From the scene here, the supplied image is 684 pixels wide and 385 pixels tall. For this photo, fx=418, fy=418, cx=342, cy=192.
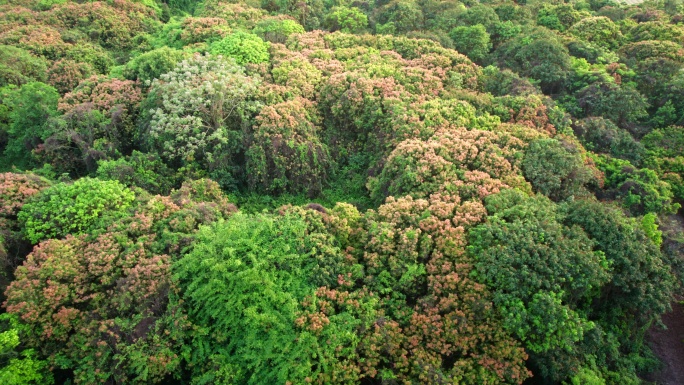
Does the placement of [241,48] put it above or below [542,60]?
below

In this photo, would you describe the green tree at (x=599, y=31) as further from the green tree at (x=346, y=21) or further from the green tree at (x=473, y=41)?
the green tree at (x=346, y=21)

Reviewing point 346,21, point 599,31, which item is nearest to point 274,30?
point 346,21

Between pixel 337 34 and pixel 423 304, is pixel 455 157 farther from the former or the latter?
pixel 337 34

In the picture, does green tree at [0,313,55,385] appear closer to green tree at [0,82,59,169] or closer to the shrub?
the shrub

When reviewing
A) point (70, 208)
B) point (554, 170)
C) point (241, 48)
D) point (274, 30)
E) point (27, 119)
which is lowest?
point (27, 119)

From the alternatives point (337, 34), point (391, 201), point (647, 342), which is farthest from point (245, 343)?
point (337, 34)

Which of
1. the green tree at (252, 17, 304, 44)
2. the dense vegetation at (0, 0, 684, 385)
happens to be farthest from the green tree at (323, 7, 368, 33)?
the green tree at (252, 17, 304, 44)

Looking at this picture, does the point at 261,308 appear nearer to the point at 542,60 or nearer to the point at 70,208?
the point at 70,208

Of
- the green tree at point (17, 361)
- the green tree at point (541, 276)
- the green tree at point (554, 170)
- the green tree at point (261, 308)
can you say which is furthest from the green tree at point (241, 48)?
the green tree at point (17, 361)

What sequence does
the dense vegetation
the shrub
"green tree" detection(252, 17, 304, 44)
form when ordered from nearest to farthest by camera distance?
the dense vegetation, the shrub, "green tree" detection(252, 17, 304, 44)
